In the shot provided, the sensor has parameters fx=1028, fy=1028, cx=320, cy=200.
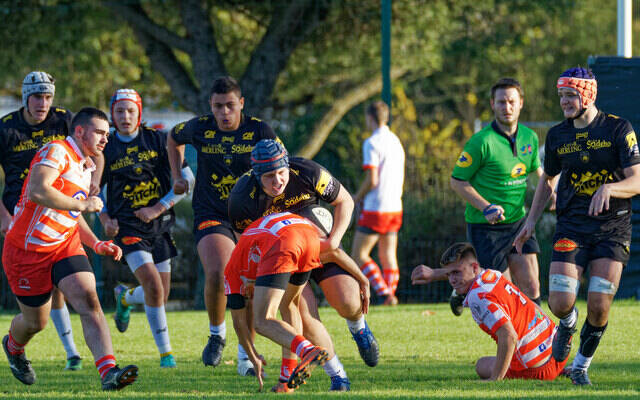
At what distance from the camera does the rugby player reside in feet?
22.7

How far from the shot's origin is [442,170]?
45.6 ft

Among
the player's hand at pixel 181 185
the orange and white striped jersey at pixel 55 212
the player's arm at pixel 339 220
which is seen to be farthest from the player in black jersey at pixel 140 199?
the player's arm at pixel 339 220

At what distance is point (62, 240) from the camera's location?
7230 mm

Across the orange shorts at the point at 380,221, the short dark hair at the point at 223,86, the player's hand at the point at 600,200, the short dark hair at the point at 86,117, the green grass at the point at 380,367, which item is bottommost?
the green grass at the point at 380,367

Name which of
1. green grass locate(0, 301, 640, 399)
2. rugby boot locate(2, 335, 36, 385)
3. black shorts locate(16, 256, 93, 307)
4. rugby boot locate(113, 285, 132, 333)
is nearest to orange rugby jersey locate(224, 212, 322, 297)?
green grass locate(0, 301, 640, 399)

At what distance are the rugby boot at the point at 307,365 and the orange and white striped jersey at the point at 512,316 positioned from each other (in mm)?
1382

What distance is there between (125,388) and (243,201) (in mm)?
1621

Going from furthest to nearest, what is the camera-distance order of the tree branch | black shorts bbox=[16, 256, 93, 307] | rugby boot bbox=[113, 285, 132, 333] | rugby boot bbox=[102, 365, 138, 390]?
the tree branch, rugby boot bbox=[113, 285, 132, 333], black shorts bbox=[16, 256, 93, 307], rugby boot bbox=[102, 365, 138, 390]

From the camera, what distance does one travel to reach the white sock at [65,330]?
8766 millimetres

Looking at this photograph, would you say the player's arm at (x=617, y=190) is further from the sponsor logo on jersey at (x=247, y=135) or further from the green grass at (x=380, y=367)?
the sponsor logo on jersey at (x=247, y=135)

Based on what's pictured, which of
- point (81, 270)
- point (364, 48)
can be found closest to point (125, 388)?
point (81, 270)

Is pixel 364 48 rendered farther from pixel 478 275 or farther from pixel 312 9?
pixel 478 275

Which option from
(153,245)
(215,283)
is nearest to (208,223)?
(215,283)

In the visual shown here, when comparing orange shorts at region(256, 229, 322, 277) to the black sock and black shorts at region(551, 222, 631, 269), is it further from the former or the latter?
the black sock
